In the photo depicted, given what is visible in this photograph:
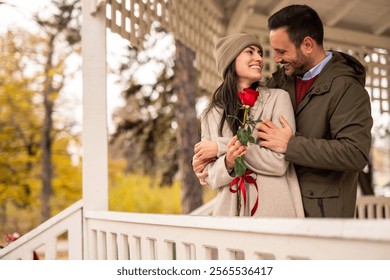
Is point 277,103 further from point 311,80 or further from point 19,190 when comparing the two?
point 19,190

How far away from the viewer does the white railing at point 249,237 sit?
1.31 metres

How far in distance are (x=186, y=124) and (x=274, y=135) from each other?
6150 mm

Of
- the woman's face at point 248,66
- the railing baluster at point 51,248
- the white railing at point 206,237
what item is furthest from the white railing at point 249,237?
the woman's face at point 248,66

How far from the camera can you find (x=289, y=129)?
7.18 ft

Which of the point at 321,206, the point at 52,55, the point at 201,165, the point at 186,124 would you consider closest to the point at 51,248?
the point at 201,165

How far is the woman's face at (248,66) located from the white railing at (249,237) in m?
0.70

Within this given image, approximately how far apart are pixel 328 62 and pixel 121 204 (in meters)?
12.5

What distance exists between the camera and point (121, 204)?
14.4 m

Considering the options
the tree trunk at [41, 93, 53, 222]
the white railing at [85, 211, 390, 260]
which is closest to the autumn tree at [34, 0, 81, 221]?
the tree trunk at [41, 93, 53, 222]

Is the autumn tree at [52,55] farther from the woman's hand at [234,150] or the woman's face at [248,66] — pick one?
the woman's hand at [234,150]

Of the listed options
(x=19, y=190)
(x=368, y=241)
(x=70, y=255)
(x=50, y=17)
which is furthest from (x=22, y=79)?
(x=368, y=241)

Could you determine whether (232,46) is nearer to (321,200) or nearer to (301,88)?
(301,88)

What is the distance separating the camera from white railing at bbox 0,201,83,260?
3473mm
